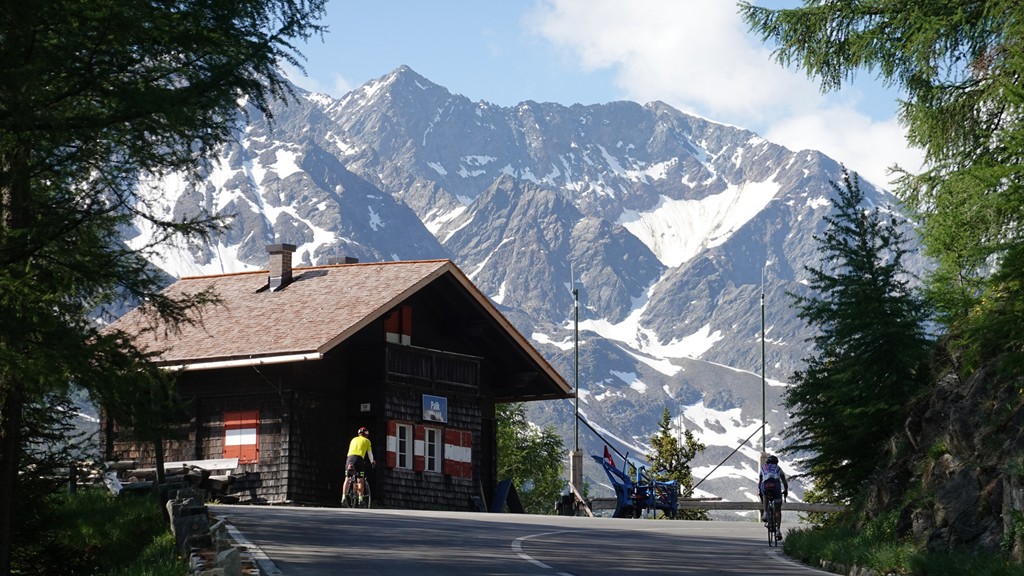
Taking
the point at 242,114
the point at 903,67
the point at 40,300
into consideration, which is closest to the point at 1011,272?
the point at 903,67

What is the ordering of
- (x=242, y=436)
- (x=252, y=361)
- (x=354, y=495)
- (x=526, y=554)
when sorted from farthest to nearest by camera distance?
(x=242, y=436)
(x=252, y=361)
(x=354, y=495)
(x=526, y=554)

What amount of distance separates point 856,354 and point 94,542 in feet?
42.8

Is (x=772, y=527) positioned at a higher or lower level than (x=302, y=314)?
lower

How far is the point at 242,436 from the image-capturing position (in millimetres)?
39469

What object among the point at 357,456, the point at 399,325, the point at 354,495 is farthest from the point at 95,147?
the point at 399,325

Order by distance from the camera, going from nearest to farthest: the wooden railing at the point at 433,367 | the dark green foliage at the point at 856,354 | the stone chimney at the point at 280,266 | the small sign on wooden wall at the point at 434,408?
the dark green foliage at the point at 856,354 → the wooden railing at the point at 433,367 → the small sign on wooden wall at the point at 434,408 → the stone chimney at the point at 280,266

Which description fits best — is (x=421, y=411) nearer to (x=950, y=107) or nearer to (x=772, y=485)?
(x=772, y=485)

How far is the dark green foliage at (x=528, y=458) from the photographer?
8606cm

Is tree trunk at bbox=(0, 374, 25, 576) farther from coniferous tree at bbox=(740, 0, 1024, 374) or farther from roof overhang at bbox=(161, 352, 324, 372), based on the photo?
roof overhang at bbox=(161, 352, 324, 372)

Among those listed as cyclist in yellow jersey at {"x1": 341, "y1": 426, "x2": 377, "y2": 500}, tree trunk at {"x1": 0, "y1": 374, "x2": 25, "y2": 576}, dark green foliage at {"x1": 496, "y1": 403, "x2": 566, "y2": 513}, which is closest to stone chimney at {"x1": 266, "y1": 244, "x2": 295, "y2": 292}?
cyclist in yellow jersey at {"x1": 341, "y1": 426, "x2": 377, "y2": 500}

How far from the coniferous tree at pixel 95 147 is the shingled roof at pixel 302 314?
17.8 meters

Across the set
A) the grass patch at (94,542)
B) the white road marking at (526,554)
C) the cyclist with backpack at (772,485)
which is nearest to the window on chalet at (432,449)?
the grass patch at (94,542)

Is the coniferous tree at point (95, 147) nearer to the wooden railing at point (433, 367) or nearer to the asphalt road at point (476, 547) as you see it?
the asphalt road at point (476, 547)

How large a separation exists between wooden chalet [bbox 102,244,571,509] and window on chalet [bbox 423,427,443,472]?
1.6 inches
